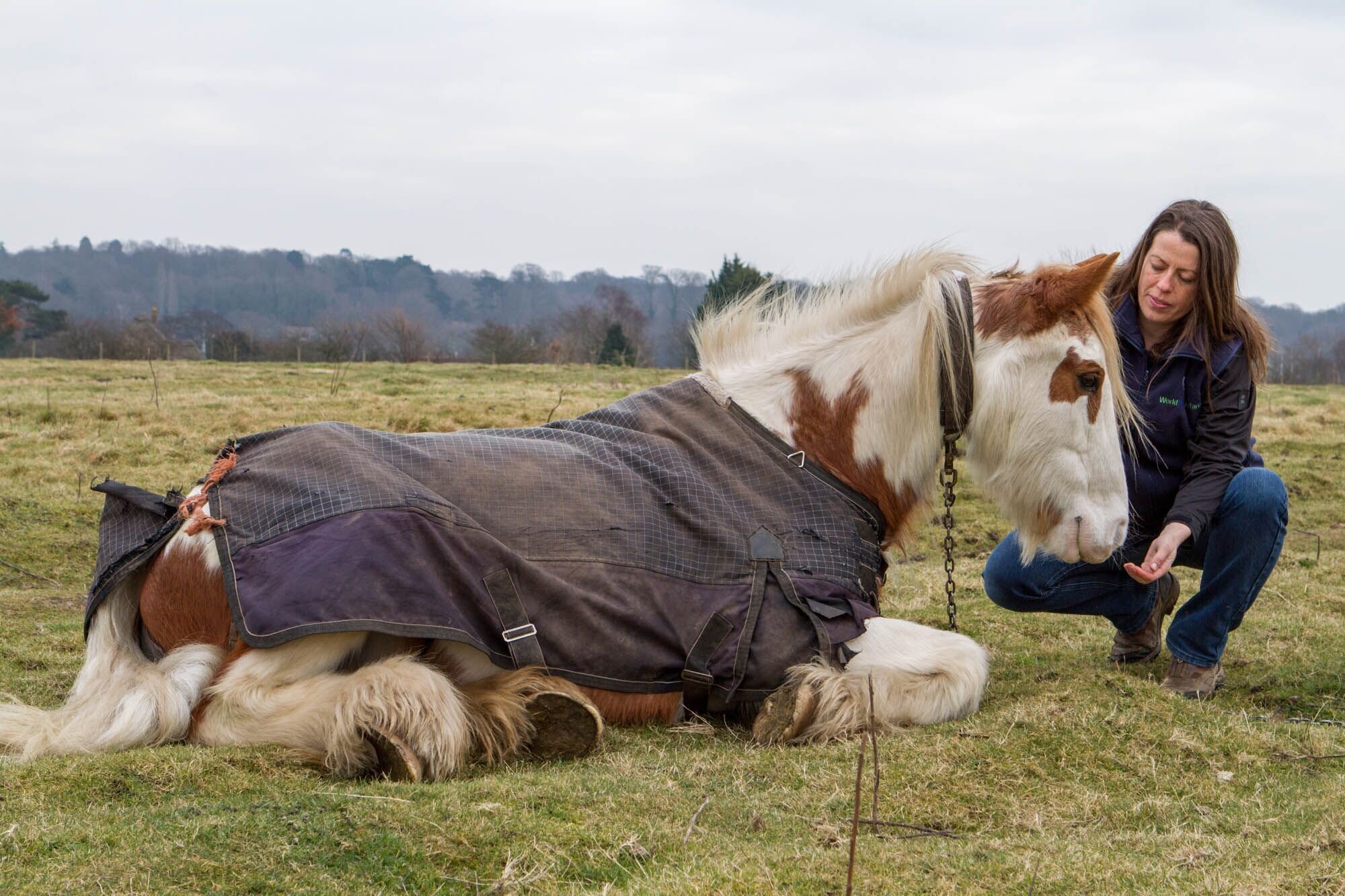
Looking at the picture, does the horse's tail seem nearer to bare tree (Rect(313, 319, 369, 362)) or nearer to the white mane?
the white mane

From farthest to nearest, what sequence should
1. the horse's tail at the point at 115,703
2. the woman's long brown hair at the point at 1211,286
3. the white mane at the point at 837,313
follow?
the woman's long brown hair at the point at 1211,286, the white mane at the point at 837,313, the horse's tail at the point at 115,703

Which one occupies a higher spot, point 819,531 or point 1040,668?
point 819,531

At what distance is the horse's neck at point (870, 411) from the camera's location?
4.28 m

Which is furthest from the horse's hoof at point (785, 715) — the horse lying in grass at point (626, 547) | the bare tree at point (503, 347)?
the bare tree at point (503, 347)

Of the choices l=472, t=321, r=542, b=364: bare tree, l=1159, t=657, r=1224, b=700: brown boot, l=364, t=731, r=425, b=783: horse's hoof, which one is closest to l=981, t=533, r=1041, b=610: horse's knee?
l=1159, t=657, r=1224, b=700: brown boot

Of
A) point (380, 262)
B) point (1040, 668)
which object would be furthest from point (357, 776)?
point (380, 262)

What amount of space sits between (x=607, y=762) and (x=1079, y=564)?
2434 mm

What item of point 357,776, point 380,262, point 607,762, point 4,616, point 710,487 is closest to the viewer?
point 357,776

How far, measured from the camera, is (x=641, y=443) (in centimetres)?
423

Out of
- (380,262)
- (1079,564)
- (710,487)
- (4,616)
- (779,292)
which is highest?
(380,262)

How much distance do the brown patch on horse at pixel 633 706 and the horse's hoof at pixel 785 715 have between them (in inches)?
Result: 12.6

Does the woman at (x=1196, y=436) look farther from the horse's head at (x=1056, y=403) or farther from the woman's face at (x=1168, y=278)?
the horse's head at (x=1056, y=403)

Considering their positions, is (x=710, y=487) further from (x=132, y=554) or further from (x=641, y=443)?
(x=132, y=554)

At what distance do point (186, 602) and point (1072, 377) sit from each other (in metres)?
3.23
